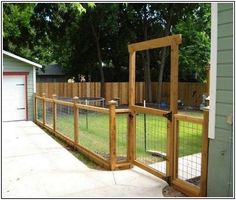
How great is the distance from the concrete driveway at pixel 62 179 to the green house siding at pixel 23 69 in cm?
662

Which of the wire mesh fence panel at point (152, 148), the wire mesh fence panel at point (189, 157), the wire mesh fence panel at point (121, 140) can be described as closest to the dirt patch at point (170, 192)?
the wire mesh fence panel at point (189, 157)

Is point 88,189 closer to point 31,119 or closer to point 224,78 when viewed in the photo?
point 224,78

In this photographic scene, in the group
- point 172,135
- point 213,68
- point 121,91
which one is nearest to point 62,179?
point 172,135

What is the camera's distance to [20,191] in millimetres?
5078

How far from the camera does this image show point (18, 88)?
1445 centimetres

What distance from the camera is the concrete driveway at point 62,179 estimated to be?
494 cm

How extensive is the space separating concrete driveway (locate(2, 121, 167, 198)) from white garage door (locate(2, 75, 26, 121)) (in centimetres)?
649

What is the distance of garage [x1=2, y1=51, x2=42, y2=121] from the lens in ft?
46.6

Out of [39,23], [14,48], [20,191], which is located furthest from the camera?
[14,48]

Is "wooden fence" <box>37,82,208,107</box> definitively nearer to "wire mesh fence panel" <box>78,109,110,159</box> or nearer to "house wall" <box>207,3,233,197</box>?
"wire mesh fence panel" <box>78,109,110,159</box>

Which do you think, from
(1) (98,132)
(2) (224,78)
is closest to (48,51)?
(1) (98,132)

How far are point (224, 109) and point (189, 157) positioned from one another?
9.88 ft

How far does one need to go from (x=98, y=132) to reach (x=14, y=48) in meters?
16.1

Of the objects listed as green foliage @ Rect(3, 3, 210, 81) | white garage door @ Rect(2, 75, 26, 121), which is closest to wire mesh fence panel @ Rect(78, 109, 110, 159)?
white garage door @ Rect(2, 75, 26, 121)
